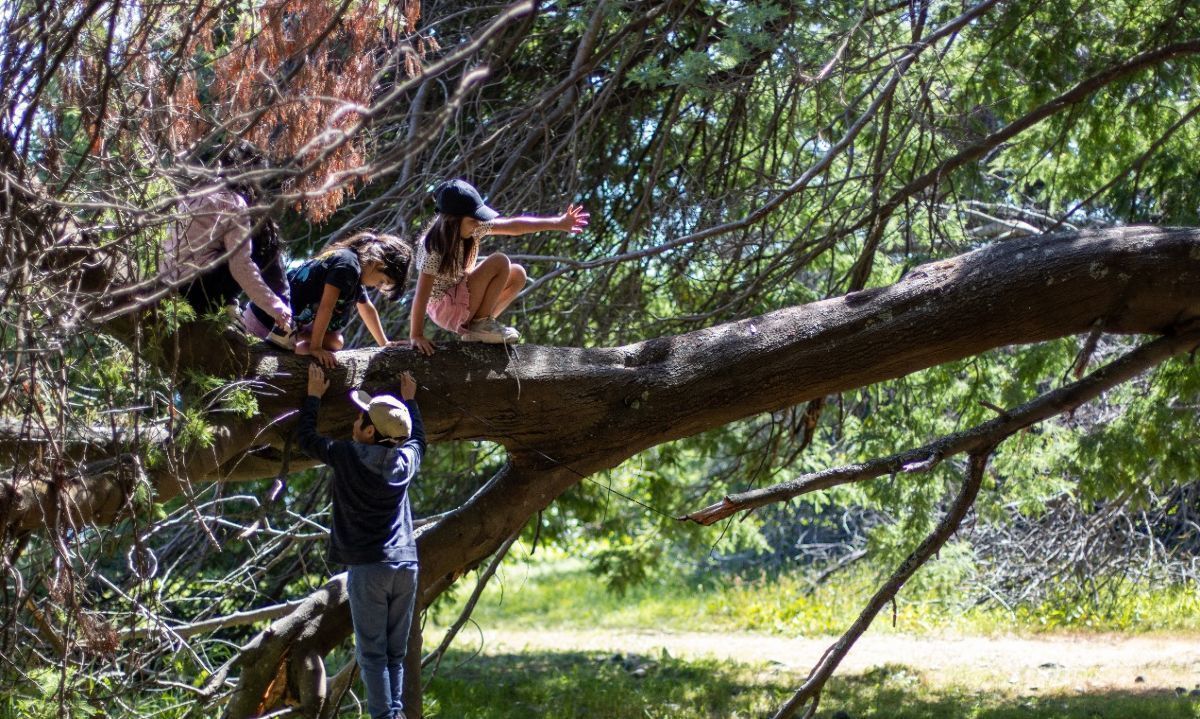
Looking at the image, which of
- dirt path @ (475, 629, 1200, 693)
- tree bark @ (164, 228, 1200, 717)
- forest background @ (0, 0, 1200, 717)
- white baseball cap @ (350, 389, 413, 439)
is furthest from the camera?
dirt path @ (475, 629, 1200, 693)

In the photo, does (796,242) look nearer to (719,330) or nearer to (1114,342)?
(719,330)

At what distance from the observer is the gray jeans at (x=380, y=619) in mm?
4652

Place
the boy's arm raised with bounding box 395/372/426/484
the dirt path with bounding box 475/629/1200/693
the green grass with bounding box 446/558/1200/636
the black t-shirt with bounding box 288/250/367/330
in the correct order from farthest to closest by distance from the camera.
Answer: the green grass with bounding box 446/558/1200/636, the dirt path with bounding box 475/629/1200/693, the black t-shirt with bounding box 288/250/367/330, the boy's arm raised with bounding box 395/372/426/484

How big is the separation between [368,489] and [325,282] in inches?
32.7

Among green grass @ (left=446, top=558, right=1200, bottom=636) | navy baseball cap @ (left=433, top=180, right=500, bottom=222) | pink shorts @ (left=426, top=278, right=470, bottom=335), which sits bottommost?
green grass @ (left=446, top=558, right=1200, bottom=636)

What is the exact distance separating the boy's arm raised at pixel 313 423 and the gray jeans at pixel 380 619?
0.57 metres

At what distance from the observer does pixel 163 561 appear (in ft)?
23.5

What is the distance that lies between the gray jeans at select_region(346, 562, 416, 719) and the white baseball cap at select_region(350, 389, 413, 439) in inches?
24.2

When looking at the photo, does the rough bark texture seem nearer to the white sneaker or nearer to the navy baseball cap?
the white sneaker

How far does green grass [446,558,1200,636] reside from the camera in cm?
1110

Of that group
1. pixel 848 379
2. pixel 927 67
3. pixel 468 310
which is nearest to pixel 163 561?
pixel 468 310

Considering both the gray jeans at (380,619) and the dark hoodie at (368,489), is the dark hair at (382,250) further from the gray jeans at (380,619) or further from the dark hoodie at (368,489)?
the gray jeans at (380,619)

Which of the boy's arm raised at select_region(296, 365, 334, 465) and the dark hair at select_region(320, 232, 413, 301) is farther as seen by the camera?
the dark hair at select_region(320, 232, 413, 301)

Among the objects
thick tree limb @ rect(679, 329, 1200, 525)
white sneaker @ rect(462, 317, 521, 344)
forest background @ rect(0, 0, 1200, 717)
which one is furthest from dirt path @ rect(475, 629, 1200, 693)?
white sneaker @ rect(462, 317, 521, 344)
